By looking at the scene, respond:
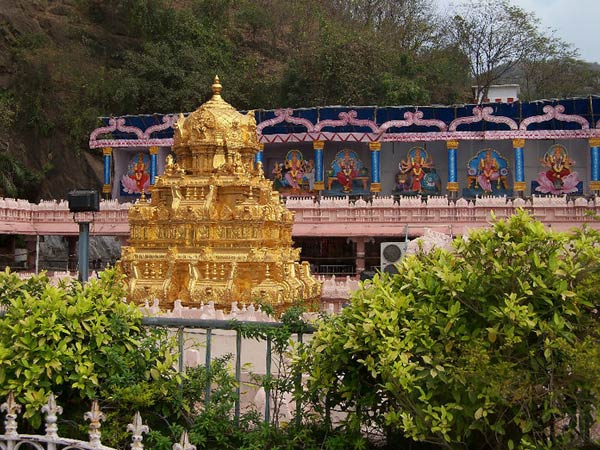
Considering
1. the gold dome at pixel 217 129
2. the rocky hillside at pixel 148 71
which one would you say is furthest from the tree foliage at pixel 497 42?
the gold dome at pixel 217 129

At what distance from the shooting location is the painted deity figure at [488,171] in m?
30.7

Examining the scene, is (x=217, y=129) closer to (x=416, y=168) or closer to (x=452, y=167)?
(x=452, y=167)

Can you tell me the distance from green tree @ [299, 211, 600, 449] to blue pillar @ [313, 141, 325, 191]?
25.6 m

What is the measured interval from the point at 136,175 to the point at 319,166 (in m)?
9.29

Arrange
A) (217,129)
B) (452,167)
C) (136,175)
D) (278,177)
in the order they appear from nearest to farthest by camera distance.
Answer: (217,129)
(452,167)
(278,177)
(136,175)

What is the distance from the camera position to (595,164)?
27875mm

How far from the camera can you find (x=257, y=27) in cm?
4400

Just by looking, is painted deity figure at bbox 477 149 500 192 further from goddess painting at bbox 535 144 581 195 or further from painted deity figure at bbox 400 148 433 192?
painted deity figure at bbox 400 148 433 192

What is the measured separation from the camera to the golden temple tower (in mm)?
13047

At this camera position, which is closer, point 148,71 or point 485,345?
point 485,345

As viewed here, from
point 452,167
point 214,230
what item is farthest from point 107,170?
point 214,230

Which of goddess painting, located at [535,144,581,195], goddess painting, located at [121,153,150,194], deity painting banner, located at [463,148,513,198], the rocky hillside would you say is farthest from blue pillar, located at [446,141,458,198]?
goddess painting, located at [121,153,150,194]

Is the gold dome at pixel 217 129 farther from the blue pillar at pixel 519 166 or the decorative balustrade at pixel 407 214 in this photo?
the blue pillar at pixel 519 166

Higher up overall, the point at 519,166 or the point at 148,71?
the point at 148,71
